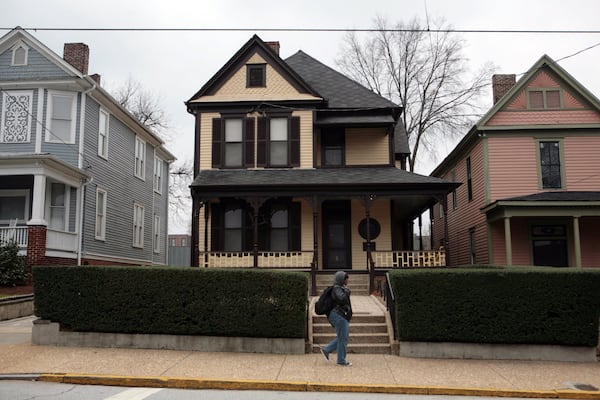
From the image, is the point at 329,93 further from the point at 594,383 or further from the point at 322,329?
the point at 594,383

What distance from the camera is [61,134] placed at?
67.5 feet

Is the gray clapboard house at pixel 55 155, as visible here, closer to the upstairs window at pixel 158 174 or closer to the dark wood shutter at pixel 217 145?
the dark wood shutter at pixel 217 145

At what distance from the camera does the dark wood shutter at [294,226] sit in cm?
1945

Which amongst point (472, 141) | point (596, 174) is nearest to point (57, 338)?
point (472, 141)

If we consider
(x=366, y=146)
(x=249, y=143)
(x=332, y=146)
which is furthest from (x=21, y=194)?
(x=366, y=146)

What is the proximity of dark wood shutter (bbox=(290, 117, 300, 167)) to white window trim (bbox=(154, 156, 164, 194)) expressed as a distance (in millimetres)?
12353

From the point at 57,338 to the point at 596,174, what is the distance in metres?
18.6

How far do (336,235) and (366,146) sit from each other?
3513 millimetres

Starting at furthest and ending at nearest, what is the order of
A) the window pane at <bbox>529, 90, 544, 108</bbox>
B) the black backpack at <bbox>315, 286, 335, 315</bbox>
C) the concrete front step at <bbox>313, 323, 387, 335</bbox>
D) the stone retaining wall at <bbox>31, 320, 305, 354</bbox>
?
the window pane at <bbox>529, 90, 544, 108</bbox>, the concrete front step at <bbox>313, 323, 387, 335</bbox>, the stone retaining wall at <bbox>31, 320, 305, 354</bbox>, the black backpack at <bbox>315, 286, 335, 315</bbox>

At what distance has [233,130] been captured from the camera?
2025 cm

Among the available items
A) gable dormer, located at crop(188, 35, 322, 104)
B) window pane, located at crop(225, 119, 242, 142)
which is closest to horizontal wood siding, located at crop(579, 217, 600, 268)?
gable dormer, located at crop(188, 35, 322, 104)

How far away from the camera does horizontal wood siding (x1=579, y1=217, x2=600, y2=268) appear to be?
20312mm

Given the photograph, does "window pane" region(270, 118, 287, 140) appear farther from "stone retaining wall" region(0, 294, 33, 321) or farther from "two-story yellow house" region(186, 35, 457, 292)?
"stone retaining wall" region(0, 294, 33, 321)

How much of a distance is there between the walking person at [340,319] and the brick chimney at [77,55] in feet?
55.7
